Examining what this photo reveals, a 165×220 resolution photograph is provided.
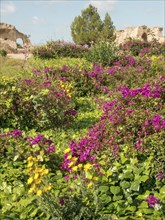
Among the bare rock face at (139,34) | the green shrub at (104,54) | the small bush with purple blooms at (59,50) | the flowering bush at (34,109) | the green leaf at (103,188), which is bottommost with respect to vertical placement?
the green leaf at (103,188)

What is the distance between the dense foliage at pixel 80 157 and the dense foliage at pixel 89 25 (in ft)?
119

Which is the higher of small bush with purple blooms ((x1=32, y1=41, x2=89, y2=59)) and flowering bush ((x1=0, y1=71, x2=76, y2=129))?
A: small bush with purple blooms ((x1=32, y1=41, x2=89, y2=59))

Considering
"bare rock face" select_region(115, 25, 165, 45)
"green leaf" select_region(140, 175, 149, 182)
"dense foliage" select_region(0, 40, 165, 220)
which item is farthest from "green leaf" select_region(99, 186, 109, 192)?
"bare rock face" select_region(115, 25, 165, 45)

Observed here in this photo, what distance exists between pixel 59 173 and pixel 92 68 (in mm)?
7068

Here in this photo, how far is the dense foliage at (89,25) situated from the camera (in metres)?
43.3

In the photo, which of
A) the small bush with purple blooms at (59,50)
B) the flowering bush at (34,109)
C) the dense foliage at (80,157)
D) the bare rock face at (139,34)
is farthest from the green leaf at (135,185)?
the bare rock face at (139,34)

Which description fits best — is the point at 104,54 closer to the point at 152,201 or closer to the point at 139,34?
the point at 152,201

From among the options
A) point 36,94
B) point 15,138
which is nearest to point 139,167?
point 15,138

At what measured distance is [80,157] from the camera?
4691mm

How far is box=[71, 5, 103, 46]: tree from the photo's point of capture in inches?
1709

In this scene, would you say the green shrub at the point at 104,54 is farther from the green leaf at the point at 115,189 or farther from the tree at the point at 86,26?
the tree at the point at 86,26

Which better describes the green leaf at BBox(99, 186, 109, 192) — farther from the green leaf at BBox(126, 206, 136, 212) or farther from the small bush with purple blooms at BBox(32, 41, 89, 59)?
the small bush with purple blooms at BBox(32, 41, 89, 59)

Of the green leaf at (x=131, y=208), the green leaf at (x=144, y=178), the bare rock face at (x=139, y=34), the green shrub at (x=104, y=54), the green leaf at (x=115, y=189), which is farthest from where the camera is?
the bare rock face at (x=139, y=34)

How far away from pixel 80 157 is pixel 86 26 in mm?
41428
